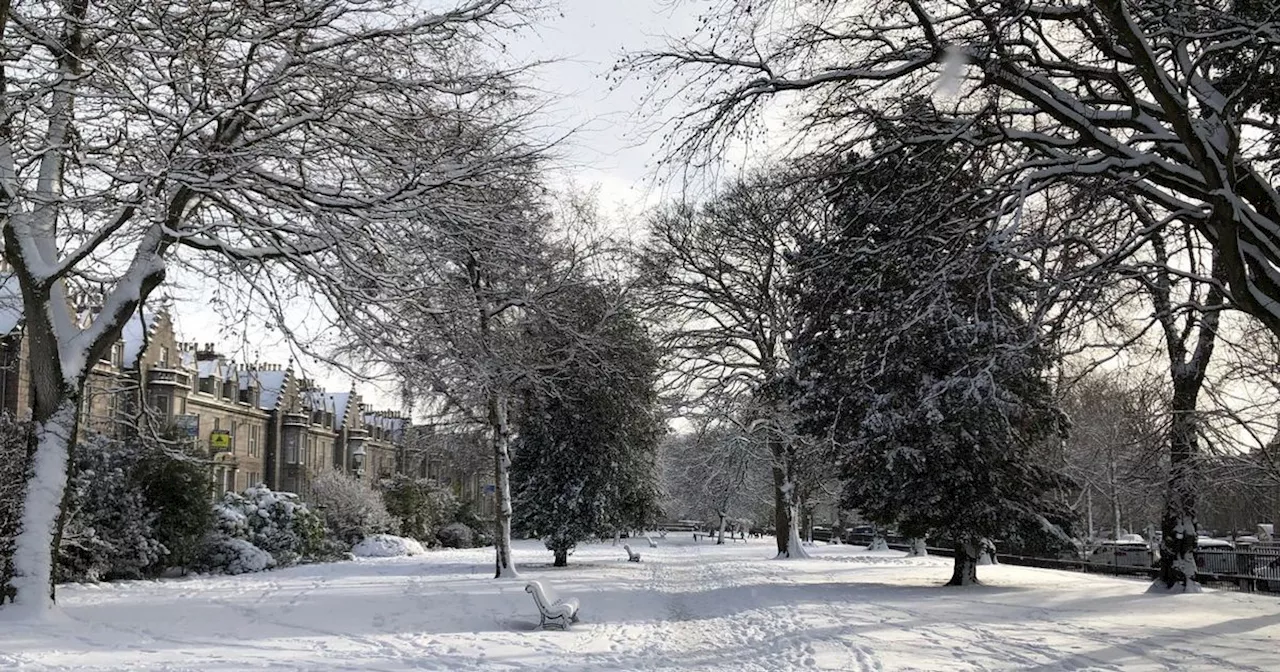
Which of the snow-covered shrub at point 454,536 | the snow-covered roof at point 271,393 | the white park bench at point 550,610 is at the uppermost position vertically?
the snow-covered roof at point 271,393

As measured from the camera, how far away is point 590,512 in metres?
31.1

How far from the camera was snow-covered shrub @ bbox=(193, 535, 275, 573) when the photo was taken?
2828 cm

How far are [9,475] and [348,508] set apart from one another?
2386 cm

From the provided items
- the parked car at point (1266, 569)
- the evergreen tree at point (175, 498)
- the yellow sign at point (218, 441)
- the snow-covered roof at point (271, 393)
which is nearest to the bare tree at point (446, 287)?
the evergreen tree at point (175, 498)

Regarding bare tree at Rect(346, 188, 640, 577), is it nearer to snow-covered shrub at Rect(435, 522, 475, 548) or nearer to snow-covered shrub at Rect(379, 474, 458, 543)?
snow-covered shrub at Rect(379, 474, 458, 543)

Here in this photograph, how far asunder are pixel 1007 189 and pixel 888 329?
3.30m

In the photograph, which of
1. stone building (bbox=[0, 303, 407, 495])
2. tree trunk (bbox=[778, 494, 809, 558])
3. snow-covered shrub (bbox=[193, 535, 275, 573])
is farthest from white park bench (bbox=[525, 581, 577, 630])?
stone building (bbox=[0, 303, 407, 495])

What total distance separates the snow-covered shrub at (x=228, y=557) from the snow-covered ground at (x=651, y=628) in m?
4.03

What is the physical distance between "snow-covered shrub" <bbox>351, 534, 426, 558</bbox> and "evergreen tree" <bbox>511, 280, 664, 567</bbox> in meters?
8.99

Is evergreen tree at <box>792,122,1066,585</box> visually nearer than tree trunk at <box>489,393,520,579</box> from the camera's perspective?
Yes

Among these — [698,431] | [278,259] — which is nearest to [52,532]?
[278,259]

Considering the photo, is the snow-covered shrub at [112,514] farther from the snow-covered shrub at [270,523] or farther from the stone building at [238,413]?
the stone building at [238,413]

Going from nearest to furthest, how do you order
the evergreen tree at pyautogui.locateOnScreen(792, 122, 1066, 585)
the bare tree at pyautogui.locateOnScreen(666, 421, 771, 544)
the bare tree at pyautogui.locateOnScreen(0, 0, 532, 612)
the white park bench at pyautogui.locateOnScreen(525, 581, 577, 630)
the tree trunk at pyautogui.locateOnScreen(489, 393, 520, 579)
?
1. the bare tree at pyautogui.locateOnScreen(0, 0, 532, 612)
2. the white park bench at pyautogui.locateOnScreen(525, 581, 577, 630)
3. the evergreen tree at pyautogui.locateOnScreen(792, 122, 1066, 585)
4. the tree trunk at pyautogui.locateOnScreen(489, 393, 520, 579)
5. the bare tree at pyautogui.locateOnScreen(666, 421, 771, 544)

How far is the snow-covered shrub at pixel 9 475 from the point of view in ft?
51.8
